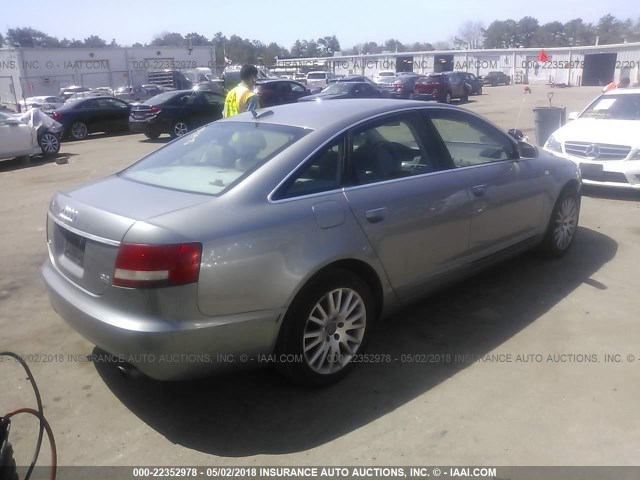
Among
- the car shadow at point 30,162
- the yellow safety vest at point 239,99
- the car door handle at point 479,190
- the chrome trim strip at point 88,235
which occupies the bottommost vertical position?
the car shadow at point 30,162

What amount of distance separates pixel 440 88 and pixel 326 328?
2951 cm

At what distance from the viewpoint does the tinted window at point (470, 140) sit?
4434mm

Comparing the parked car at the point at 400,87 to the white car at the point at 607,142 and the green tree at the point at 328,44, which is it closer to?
the white car at the point at 607,142

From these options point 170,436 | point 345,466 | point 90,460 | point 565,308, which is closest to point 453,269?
point 565,308

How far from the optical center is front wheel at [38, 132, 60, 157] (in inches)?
564

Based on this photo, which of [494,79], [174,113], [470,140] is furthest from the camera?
[494,79]

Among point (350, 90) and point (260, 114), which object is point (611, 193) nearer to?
point (260, 114)

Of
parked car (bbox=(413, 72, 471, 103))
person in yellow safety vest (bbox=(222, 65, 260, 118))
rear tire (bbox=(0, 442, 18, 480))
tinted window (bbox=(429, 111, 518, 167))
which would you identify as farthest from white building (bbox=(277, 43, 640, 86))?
rear tire (bbox=(0, 442, 18, 480))

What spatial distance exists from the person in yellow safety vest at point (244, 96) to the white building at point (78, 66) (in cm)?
3624

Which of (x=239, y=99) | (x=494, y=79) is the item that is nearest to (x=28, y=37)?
(x=494, y=79)

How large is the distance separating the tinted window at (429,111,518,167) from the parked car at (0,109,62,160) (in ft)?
38.6

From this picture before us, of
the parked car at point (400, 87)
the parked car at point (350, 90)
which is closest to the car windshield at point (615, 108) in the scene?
the parked car at point (350, 90)

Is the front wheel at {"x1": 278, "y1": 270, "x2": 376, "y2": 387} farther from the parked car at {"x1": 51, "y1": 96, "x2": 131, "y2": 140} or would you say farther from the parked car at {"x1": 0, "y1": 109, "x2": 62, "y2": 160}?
the parked car at {"x1": 51, "y1": 96, "x2": 131, "y2": 140}

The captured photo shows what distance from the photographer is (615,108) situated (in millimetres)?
9133
